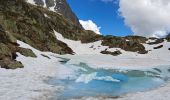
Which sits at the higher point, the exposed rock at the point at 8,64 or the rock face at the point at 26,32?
the rock face at the point at 26,32

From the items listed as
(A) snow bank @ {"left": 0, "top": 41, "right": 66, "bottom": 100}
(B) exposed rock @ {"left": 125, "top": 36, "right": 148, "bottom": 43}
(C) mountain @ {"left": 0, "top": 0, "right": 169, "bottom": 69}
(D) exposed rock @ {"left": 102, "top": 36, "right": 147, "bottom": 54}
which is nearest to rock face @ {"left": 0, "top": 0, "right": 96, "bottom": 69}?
(C) mountain @ {"left": 0, "top": 0, "right": 169, "bottom": 69}

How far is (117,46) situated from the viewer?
100750mm

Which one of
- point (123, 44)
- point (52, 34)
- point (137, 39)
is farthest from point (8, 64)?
point (137, 39)

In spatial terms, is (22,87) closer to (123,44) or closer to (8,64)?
(8,64)

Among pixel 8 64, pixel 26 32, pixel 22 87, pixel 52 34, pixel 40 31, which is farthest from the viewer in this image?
pixel 52 34

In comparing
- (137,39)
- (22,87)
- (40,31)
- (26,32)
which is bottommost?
(22,87)

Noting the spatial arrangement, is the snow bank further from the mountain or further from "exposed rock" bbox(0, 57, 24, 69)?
the mountain

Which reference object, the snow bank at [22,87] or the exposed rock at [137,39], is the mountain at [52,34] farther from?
the snow bank at [22,87]

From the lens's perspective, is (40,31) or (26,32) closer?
(26,32)

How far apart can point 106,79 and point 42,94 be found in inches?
461

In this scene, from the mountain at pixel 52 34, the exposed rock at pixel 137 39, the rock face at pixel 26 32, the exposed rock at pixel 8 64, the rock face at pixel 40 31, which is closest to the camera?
the exposed rock at pixel 8 64

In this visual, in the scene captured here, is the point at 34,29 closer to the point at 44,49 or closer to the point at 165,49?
the point at 44,49

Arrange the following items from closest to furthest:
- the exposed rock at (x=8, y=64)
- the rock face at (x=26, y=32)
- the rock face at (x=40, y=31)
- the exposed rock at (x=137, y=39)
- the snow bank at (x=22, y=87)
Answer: the snow bank at (x=22, y=87) < the exposed rock at (x=8, y=64) < the rock face at (x=26, y=32) < the rock face at (x=40, y=31) < the exposed rock at (x=137, y=39)

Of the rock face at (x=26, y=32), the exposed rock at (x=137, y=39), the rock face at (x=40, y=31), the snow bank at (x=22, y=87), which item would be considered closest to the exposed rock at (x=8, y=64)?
the rock face at (x=26, y=32)
